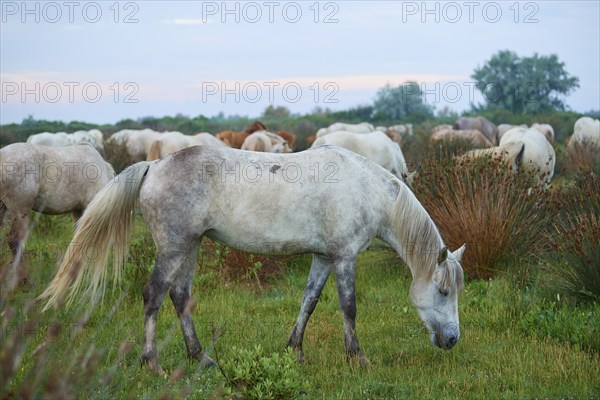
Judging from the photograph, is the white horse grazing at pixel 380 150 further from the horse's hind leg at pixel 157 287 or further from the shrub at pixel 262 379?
the shrub at pixel 262 379

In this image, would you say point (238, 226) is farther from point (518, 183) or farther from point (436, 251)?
point (518, 183)

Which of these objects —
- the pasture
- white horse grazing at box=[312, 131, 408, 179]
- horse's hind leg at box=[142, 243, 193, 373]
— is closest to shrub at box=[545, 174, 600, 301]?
the pasture

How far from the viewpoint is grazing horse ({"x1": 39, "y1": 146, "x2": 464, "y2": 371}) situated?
5.24 m

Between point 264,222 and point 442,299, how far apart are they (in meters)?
1.65

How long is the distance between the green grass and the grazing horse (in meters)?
0.31

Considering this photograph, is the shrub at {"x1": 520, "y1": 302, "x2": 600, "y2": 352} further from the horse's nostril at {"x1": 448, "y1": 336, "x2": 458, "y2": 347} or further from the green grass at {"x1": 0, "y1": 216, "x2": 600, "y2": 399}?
the horse's nostril at {"x1": 448, "y1": 336, "x2": 458, "y2": 347}

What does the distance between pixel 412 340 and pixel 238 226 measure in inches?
81.5

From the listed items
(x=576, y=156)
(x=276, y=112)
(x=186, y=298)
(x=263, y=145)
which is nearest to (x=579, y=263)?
(x=186, y=298)

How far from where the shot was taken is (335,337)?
20.7ft

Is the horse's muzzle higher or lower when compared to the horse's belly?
lower

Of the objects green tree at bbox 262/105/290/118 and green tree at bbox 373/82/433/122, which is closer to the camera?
green tree at bbox 373/82/433/122

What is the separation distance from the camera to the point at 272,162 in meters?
5.49

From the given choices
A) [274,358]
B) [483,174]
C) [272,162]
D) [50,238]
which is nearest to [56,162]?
[50,238]

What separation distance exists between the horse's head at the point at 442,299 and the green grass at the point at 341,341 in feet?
0.71
